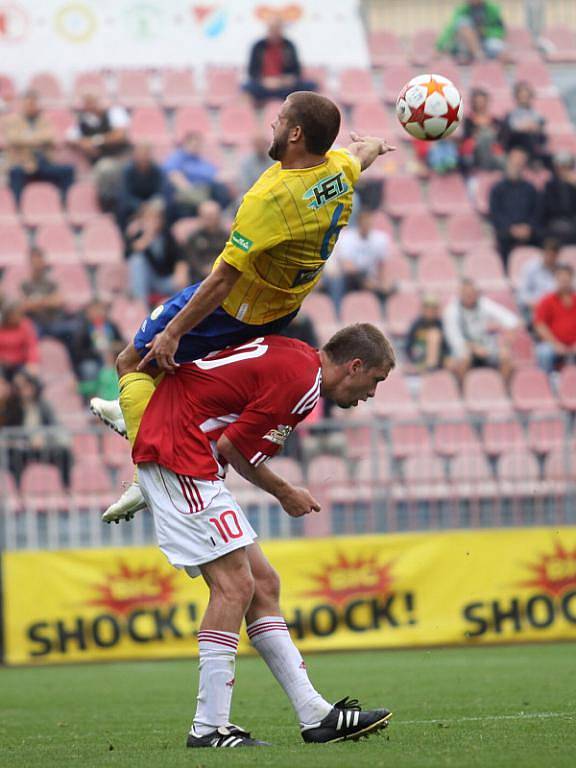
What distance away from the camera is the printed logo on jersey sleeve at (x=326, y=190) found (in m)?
6.50

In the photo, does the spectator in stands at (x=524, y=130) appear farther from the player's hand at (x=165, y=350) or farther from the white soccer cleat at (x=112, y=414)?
the player's hand at (x=165, y=350)

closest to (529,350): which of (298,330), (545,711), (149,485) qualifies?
(298,330)

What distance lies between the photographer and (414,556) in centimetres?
1380

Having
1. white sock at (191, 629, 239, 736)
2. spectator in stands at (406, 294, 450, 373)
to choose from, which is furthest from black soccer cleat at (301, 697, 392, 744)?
spectator in stands at (406, 294, 450, 373)

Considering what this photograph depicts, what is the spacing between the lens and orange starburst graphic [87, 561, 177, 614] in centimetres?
1345

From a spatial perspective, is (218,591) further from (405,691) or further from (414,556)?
(414,556)

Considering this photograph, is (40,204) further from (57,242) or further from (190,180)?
(190,180)

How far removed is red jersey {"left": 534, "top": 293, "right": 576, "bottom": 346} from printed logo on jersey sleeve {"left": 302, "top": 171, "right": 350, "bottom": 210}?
10.5 meters

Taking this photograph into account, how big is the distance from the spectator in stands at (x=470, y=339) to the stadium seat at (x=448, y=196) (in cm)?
267

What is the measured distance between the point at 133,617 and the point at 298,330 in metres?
3.66

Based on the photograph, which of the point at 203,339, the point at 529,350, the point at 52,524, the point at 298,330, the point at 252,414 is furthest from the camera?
the point at 529,350

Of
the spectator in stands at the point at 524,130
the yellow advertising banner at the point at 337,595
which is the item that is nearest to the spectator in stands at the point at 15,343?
the yellow advertising banner at the point at 337,595

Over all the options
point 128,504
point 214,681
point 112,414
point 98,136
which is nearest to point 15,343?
point 98,136

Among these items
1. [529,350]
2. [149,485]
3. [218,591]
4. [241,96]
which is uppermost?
[241,96]
